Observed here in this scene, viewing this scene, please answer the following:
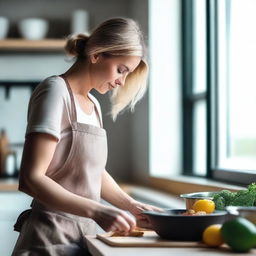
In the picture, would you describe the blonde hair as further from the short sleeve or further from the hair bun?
the short sleeve

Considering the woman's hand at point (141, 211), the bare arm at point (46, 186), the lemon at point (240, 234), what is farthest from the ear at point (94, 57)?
the lemon at point (240, 234)

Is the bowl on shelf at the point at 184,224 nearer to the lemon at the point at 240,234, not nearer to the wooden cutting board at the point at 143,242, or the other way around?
the wooden cutting board at the point at 143,242

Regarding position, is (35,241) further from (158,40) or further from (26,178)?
(158,40)

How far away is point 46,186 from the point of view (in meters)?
1.61

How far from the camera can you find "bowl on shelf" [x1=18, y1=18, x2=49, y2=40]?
404 cm

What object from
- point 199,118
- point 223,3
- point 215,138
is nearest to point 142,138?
point 199,118

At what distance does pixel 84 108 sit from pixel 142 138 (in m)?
2.06

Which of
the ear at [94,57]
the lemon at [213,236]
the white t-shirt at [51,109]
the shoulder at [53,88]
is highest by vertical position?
the ear at [94,57]

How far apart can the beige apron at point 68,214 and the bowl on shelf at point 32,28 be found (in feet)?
7.51

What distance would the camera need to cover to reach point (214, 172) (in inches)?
123

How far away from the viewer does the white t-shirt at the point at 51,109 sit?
166cm

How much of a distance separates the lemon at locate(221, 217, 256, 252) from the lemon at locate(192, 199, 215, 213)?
0.27 meters

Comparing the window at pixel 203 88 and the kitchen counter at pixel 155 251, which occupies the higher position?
the window at pixel 203 88

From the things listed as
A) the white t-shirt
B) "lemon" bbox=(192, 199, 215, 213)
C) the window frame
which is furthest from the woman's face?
the window frame
